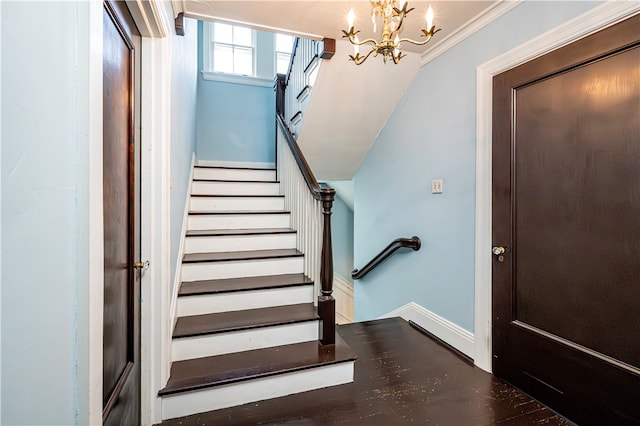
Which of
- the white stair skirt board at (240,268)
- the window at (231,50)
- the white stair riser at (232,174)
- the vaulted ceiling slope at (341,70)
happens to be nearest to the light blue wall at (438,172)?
the vaulted ceiling slope at (341,70)

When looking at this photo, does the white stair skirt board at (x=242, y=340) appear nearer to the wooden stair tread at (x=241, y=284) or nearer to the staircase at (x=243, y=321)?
the staircase at (x=243, y=321)

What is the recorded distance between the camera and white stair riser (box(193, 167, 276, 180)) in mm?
3592

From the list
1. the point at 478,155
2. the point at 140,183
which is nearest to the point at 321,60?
the point at 478,155

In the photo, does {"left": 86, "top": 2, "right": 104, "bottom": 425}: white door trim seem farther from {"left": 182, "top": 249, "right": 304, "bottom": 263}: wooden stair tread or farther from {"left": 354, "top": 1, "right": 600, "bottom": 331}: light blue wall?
{"left": 354, "top": 1, "right": 600, "bottom": 331}: light blue wall

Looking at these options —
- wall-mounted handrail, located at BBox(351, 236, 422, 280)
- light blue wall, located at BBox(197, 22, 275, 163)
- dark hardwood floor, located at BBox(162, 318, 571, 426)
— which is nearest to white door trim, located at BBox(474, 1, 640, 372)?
dark hardwood floor, located at BBox(162, 318, 571, 426)

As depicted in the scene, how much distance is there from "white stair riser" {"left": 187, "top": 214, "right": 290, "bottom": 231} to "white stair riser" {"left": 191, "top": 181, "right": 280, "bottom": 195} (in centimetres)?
48

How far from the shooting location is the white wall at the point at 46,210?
0.48 metres

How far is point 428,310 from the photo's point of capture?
2.57m

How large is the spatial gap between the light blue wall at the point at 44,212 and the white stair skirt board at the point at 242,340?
4.33 ft

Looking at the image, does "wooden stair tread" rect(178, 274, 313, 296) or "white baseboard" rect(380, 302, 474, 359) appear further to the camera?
"white baseboard" rect(380, 302, 474, 359)

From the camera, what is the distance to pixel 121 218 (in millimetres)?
1182

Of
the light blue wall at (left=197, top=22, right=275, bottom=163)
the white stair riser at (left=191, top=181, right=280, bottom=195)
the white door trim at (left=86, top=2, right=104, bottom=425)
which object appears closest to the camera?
the white door trim at (left=86, top=2, right=104, bottom=425)

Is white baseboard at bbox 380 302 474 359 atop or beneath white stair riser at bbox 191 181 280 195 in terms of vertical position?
beneath

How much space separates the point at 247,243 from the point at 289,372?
4.02 feet
